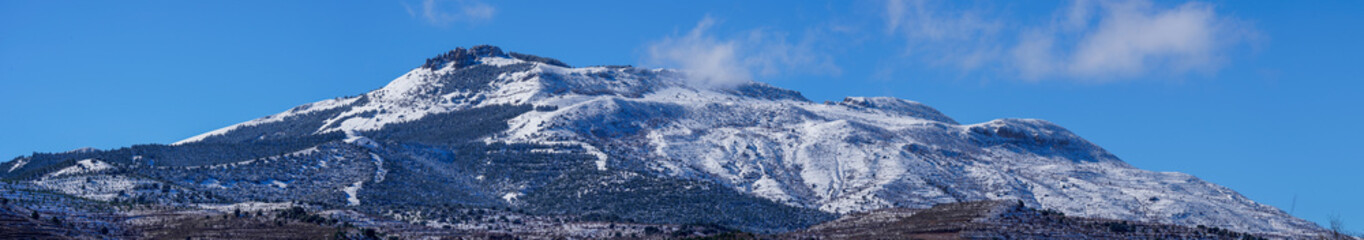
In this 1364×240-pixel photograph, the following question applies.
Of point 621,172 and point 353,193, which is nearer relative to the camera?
point 353,193

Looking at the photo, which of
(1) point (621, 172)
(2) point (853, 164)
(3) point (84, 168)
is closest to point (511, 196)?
(1) point (621, 172)

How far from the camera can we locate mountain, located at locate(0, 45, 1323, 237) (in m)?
128

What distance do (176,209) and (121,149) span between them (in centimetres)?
5641

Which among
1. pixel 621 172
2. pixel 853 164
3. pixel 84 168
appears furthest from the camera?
pixel 853 164

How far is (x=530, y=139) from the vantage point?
16838 centimetres

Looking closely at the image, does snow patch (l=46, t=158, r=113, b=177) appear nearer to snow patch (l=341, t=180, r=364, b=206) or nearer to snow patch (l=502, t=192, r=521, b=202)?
snow patch (l=341, t=180, r=364, b=206)

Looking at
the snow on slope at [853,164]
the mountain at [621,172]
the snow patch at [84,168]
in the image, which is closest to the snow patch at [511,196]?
the mountain at [621,172]

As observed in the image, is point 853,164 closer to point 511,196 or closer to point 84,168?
point 511,196

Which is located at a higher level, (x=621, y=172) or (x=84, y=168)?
(x=621, y=172)

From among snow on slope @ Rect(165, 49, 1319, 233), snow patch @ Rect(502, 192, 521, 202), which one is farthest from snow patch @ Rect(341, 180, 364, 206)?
snow on slope @ Rect(165, 49, 1319, 233)

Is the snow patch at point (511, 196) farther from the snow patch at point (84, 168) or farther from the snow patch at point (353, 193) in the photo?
the snow patch at point (84, 168)

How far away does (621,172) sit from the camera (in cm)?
14962

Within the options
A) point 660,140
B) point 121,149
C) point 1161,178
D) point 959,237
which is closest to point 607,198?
point 660,140

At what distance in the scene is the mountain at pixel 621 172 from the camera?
419ft
